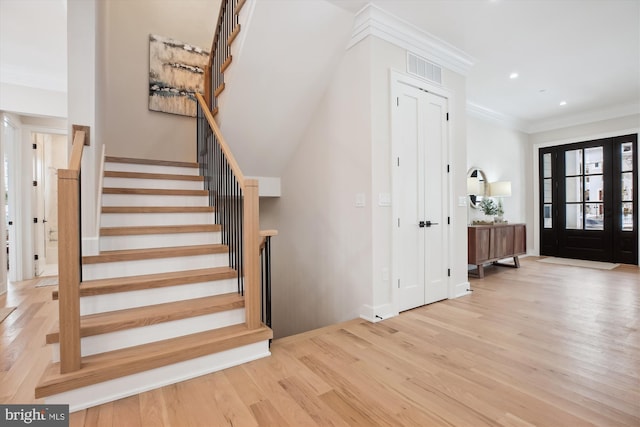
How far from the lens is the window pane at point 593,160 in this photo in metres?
6.16

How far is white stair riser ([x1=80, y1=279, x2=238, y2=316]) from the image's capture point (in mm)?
2201

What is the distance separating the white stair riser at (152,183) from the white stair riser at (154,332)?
1926mm

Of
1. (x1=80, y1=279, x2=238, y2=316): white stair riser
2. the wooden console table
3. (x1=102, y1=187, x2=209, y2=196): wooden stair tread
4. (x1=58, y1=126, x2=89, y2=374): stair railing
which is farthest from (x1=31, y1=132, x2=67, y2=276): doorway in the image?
the wooden console table

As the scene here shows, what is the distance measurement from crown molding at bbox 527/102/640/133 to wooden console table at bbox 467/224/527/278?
2.73m

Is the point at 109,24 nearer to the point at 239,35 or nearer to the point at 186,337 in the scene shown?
the point at 239,35

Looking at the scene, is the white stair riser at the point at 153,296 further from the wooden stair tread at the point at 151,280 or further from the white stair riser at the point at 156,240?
the white stair riser at the point at 156,240

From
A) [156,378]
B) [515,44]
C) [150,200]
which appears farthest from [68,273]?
[515,44]

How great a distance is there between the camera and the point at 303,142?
3.96 metres

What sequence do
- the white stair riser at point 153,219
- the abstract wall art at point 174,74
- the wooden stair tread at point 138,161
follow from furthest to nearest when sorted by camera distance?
the abstract wall art at point 174,74 → the wooden stair tread at point 138,161 → the white stair riser at point 153,219

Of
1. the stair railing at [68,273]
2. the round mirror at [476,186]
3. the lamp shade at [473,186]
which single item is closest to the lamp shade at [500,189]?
the round mirror at [476,186]

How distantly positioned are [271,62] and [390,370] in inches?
117

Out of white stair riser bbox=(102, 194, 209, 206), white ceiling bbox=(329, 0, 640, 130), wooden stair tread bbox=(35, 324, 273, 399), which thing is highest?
white ceiling bbox=(329, 0, 640, 130)

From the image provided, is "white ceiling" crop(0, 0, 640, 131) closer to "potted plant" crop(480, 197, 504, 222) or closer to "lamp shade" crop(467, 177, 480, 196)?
"lamp shade" crop(467, 177, 480, 196)

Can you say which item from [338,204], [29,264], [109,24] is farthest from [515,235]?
[29,264]
